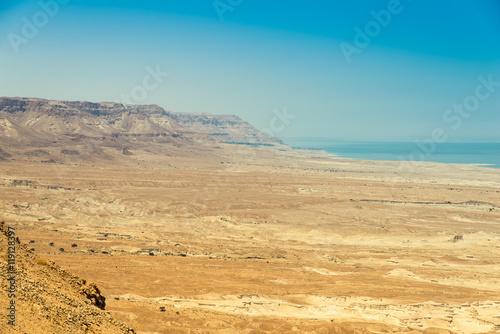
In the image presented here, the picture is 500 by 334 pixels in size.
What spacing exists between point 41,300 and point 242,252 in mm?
31133

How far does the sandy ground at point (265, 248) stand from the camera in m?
23.1

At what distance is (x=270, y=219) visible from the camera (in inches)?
2446

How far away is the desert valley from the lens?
18.8 m

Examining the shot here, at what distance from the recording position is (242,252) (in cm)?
4084

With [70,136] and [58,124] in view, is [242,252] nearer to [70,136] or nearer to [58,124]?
[70,136]

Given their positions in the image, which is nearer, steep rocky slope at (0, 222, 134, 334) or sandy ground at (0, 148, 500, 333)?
steep rocky slope at (0, 222, 134, 334)

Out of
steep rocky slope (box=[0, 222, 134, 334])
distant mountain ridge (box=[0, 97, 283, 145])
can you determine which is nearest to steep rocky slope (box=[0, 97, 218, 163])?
distant mountain ridge (box=[0, 97, 283, 145])

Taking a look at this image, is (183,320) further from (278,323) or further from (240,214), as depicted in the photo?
(240,214)

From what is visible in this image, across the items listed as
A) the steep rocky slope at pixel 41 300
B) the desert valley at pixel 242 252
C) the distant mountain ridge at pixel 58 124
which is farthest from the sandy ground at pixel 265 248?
the distant mountain ridge at pixel 58 124

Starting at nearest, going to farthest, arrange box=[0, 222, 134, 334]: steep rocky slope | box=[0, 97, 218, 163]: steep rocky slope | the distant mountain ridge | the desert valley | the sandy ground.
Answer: box=[0, 222, 134, 334]: steep rocky slope < the desert valley < the sandy ground < box=[0, 97, 218, 163]: steep rocky slope < the distant mountain ridge

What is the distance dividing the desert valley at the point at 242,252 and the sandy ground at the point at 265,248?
181 millimetres

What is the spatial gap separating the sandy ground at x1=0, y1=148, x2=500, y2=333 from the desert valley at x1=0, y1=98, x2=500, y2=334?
0.60 feet

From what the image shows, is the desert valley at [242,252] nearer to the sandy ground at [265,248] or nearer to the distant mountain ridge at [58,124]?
the sandy ground at [265,248]

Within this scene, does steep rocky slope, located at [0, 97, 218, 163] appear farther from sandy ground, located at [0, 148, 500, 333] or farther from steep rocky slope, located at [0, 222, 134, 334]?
steep rocky slope, located at [0, 222, 134, 334]
